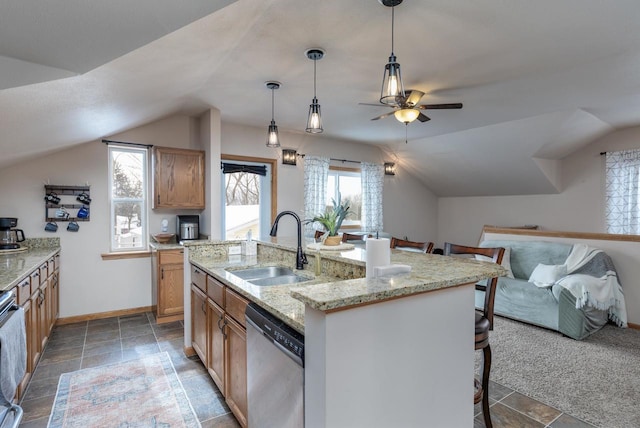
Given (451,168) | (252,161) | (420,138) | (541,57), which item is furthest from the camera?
(451,168)

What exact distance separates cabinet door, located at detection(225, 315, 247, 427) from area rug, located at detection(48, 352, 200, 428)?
0.31 metres

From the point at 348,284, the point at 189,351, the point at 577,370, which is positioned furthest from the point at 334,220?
the point at 577,370

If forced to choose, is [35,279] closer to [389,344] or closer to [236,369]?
[236,369]

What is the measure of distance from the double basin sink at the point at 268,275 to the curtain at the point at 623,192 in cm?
548

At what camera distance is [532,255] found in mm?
4359

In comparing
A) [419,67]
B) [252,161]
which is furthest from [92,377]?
[419,67]

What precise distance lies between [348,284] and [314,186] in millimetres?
4400

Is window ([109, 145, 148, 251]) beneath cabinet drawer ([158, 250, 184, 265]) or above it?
above

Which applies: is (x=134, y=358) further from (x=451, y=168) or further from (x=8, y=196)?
(x=451, y=168)

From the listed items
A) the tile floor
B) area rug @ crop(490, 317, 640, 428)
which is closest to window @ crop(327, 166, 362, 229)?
area rug @ crop(490, 317, 640, 428)

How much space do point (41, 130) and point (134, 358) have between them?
2.07 meters

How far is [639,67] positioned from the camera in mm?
2982

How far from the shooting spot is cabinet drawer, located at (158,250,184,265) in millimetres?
3782

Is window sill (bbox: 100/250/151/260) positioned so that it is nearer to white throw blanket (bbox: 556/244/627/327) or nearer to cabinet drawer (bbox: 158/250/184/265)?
cabinet drawer (bbox: 158/250/184/265)
